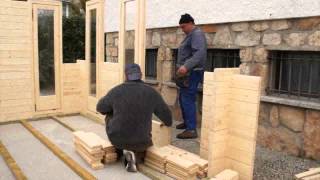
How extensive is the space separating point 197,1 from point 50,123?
3725 millimetres

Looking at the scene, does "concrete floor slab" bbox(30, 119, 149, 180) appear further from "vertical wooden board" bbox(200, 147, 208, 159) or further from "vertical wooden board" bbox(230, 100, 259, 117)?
"vertical wooden board" bbox(230, 100, 259, 117)

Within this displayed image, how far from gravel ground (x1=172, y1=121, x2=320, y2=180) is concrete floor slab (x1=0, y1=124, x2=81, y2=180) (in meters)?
1.92

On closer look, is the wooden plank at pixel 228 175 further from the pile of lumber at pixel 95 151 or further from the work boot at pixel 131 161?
the pile of lumber at pixel 95 151

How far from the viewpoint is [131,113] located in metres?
4.37

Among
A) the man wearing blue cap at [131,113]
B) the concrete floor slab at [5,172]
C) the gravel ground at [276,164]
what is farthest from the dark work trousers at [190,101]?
the concrete floor slab at [5,172]

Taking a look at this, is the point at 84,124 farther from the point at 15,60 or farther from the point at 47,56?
the point at 15,60

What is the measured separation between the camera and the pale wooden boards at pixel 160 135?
5.19m

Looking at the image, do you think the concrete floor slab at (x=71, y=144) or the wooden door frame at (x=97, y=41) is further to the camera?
the wooden door frame at (x=97, y=41)

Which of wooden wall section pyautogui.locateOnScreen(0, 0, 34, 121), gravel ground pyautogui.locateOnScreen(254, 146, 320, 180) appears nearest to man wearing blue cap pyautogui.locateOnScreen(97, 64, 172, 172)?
gravel ground pyautogui.locateOnScreen(254, 146, 320, 180)

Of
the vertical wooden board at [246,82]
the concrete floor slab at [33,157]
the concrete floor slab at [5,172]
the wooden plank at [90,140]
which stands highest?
the vertical wooden board at [246,82]

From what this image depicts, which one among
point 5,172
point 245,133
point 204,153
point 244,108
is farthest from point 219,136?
point 5,172

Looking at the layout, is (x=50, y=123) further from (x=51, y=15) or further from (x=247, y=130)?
(x=247, y=130)

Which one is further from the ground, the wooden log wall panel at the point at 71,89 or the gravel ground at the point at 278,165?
the wooden log wall panel at the point at 71,89

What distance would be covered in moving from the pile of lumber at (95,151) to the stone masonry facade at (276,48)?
2.00 meters
